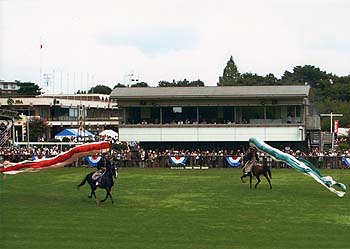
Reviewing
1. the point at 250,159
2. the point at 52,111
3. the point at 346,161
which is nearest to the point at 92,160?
the point at 346,161

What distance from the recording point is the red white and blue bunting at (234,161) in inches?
1535

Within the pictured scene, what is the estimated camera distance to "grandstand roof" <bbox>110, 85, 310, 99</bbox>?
4478 cm

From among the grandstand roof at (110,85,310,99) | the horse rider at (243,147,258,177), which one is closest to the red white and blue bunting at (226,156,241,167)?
the grandstand roof at (110,85,310,99)

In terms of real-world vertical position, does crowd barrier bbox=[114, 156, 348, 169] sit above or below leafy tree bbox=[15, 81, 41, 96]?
below

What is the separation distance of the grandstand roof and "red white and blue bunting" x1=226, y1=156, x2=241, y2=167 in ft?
23.5

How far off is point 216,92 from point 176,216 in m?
29.4

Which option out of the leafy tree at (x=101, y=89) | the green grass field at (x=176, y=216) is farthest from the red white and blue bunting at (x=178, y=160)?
the leafy tree at (x=101, y=89)

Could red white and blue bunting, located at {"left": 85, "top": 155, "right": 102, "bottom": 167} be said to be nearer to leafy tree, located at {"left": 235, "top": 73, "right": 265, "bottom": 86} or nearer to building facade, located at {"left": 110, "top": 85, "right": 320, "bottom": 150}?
building facade, located at {"left": 110, "top": 85, "right": 320, "bottom": 150}

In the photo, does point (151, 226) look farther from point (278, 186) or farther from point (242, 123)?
point (242, 123)

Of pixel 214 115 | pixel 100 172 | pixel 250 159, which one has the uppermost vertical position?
pixel 214 115

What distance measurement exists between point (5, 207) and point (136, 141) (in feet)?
91.1

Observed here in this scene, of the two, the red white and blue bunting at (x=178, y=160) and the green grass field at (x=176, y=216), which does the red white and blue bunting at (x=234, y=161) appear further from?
the green grass field at (x=176, y=216)

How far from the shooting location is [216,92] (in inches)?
1823

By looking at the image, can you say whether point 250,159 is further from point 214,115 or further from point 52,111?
point 52,111
